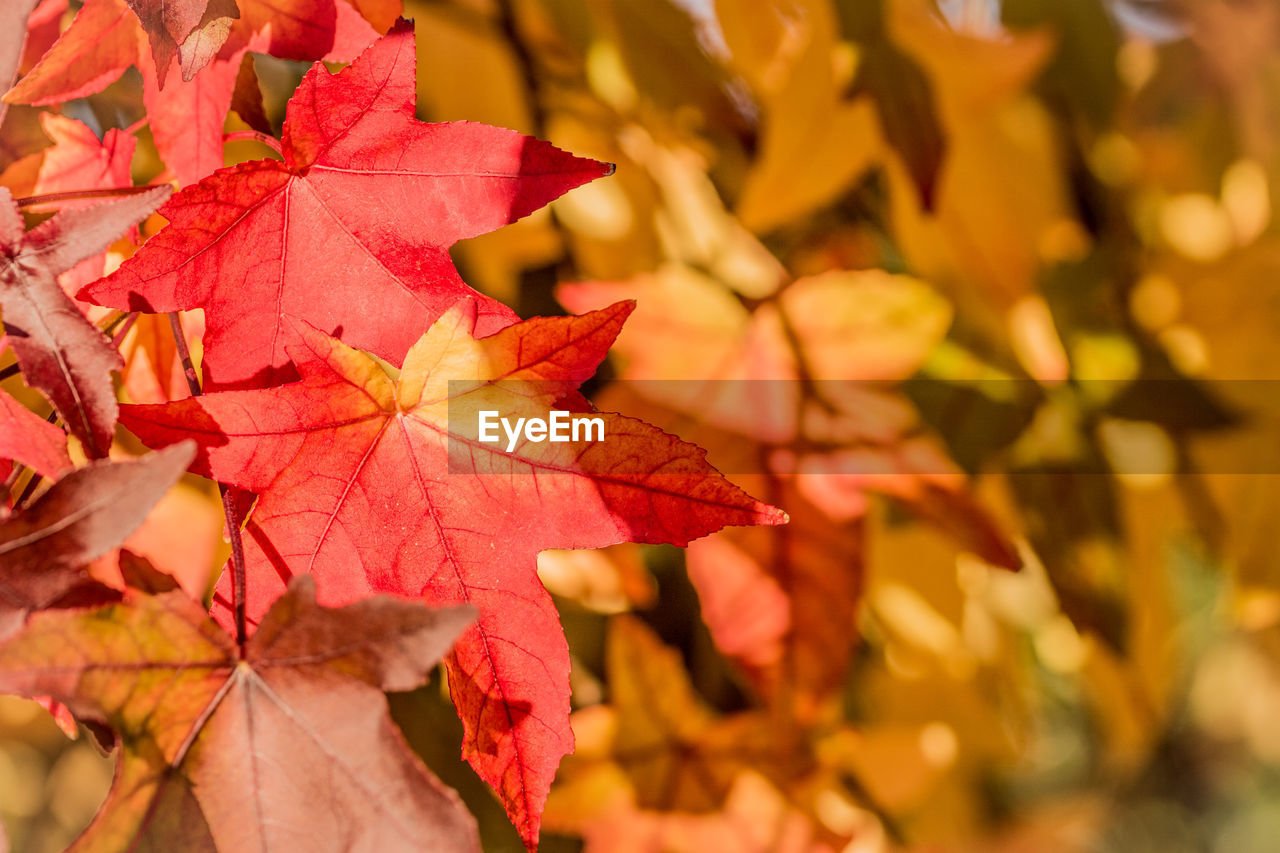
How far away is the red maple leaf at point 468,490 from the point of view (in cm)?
20

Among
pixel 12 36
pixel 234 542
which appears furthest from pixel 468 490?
pixel 12 36

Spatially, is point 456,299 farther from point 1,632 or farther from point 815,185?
point 815,185

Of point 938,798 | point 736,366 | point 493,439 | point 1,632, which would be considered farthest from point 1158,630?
point 1,632

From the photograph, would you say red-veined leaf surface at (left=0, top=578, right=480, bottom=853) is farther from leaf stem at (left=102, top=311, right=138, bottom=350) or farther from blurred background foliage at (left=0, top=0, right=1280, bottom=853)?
blurred background foliage at (left=0, top=0, right=1280, bottom=853)

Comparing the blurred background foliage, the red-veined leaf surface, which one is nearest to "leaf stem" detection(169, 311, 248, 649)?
the red-veined leaf surface

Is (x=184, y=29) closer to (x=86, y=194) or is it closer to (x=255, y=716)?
(x=86, y=194)

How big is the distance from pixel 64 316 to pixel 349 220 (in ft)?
0.26

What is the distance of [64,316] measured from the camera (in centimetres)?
18

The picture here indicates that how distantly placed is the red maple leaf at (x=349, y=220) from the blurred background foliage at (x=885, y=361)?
157 mm

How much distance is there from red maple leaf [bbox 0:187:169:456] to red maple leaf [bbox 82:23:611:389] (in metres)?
0.02

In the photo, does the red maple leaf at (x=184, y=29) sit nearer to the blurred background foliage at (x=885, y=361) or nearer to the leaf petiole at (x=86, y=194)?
the leaf petiole at (x=86, y=194)

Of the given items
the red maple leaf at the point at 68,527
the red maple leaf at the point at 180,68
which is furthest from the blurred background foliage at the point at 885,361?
the red maple leaf at the point at 68,527

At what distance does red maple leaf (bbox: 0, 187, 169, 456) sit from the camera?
0.57 ft

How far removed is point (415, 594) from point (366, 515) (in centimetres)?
3
